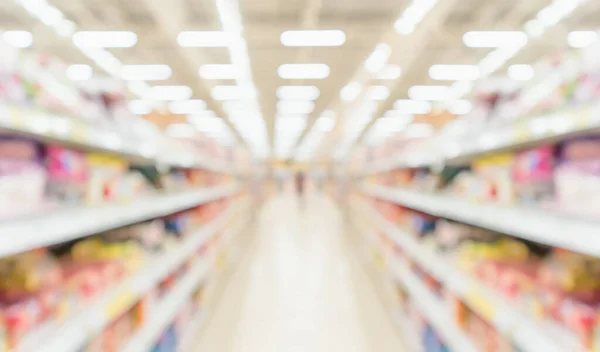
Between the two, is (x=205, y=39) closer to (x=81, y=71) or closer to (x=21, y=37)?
(x=21, y=37)

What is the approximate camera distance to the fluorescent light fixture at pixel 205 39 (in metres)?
6.40

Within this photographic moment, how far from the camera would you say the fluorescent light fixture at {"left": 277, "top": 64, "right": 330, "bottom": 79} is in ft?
26.5

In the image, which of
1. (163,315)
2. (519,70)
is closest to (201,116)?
(519,70)

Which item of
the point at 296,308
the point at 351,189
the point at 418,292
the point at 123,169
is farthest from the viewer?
the point at 351,189

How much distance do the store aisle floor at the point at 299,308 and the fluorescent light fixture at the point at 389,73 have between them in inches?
125

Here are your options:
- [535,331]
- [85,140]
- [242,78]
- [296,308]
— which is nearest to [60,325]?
[85,140]

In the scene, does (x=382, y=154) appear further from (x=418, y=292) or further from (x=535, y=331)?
(x=535, y=331)

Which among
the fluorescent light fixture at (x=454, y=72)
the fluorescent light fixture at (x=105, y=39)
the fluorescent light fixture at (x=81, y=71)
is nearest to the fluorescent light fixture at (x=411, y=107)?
the fluorescent light fixture at (x=454, y=72)

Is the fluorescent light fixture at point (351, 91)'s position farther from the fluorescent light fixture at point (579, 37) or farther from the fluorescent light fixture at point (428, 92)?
the fluorescent light fixture at point (579, 37)

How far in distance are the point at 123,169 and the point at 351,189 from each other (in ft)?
23.3

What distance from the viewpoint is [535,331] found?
1358 mm

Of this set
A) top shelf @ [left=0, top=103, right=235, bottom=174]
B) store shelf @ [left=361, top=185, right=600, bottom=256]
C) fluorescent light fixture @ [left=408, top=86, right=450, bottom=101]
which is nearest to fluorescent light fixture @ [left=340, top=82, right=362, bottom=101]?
fluorescent light fixture @ [left=408, top=86, right=450, bottom=101]

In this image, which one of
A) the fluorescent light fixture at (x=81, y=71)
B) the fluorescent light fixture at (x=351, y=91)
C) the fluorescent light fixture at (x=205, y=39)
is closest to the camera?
the fluorescent light fixture at (x=205, y=39)

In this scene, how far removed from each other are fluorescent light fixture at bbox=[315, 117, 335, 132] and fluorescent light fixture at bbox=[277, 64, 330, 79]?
4.12 metres
